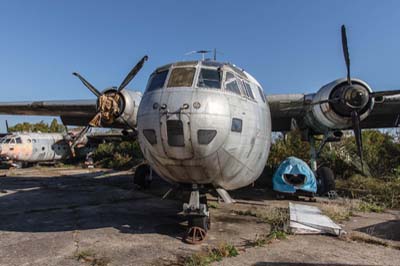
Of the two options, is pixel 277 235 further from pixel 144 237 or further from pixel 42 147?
pixel 42 147

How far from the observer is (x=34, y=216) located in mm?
6957

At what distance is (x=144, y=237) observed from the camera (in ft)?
17.2

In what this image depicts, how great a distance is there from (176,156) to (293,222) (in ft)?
10.4

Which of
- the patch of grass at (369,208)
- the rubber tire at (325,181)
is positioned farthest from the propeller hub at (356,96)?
the patch of grass at (369,208)

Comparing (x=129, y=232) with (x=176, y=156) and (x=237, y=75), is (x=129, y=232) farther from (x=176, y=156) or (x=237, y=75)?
(x=237, y=75)

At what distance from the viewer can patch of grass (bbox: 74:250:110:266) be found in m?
3.99

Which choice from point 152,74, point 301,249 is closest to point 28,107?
point 152,74

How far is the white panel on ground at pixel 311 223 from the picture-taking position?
5.55m

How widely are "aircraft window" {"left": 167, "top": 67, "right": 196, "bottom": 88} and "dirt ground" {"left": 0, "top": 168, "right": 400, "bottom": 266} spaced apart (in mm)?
2760

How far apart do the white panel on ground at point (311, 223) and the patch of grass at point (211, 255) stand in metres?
1.76

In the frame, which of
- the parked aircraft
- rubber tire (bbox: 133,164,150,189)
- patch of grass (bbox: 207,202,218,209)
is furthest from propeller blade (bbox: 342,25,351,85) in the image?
the parked aircraft

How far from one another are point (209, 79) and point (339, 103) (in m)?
5.81

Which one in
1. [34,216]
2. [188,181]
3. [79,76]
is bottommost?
[34,216]

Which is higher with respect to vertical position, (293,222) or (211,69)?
(211,69)
